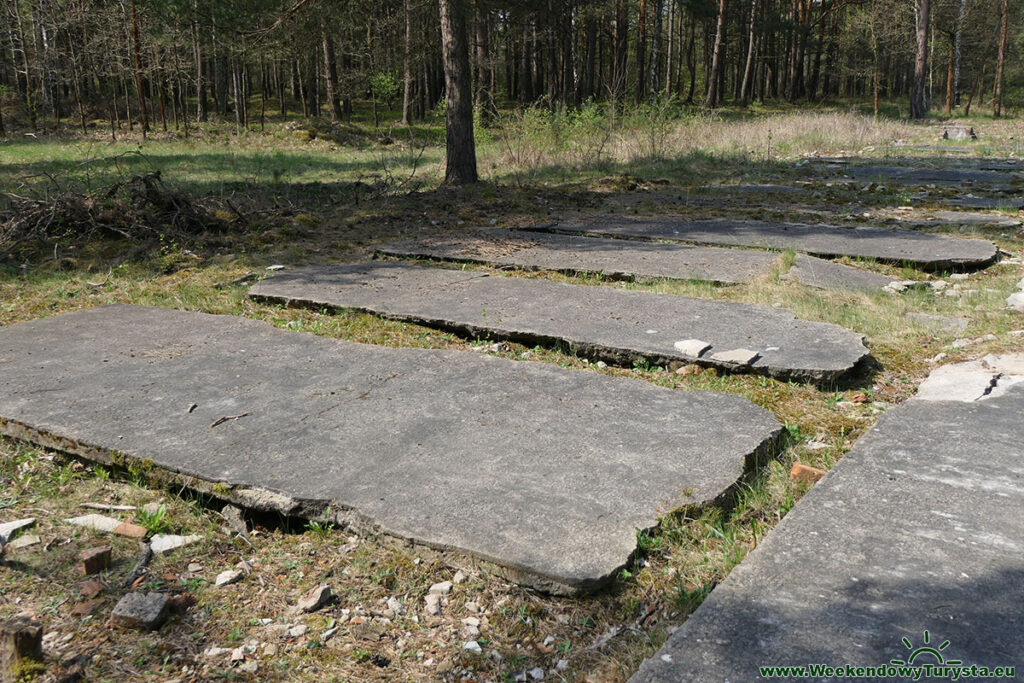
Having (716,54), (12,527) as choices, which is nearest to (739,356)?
(12,527)

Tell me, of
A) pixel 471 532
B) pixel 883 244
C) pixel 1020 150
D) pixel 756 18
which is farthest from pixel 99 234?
pixel 756 18

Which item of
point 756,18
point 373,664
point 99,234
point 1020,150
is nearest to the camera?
point 373,664

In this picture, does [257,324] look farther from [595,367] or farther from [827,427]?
[827,427]

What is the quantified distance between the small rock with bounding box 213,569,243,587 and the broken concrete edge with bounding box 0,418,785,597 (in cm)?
22

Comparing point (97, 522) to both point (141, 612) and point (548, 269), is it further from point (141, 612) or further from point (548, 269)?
point (548, 269)

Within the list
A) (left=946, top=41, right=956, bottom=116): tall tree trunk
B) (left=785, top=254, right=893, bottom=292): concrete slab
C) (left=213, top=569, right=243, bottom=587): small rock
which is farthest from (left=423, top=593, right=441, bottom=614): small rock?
(left=946, top=41, right=956, bottom=116): tall tree trunk

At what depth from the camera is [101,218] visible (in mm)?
6617

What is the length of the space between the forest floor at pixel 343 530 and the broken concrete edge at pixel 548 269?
12 centimetres

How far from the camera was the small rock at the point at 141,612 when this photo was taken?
1778 mm

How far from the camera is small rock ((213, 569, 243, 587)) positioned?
1.99 meters

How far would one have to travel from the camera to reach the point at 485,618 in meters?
1.80

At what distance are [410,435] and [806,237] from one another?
4764 mm

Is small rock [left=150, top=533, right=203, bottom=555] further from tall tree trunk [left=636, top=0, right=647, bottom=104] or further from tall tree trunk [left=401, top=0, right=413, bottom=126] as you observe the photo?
tall tree trunk [left=636, top=0, right=647, bottom=104]

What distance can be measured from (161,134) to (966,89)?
4720cm
